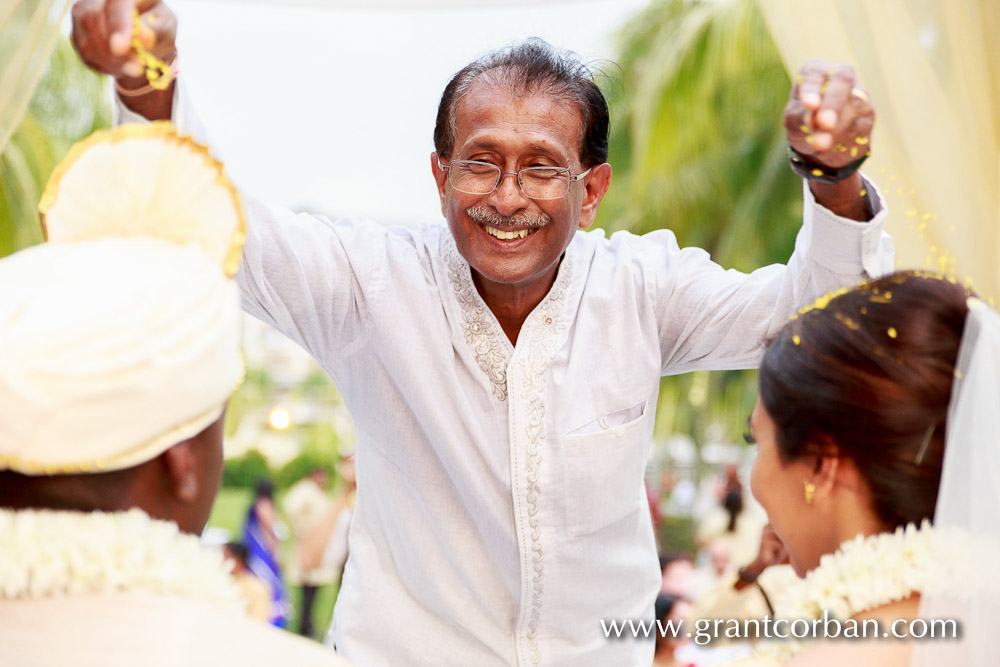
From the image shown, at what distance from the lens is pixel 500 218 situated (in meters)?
2.60

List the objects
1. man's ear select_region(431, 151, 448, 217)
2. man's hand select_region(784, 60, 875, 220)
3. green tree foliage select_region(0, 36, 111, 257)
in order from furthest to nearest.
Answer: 1. green tree foliage select_region(0, 36, 111, 257)
2. man's ear select_region(431, 151, 448, 217)
3. man's hand select_region(784, 60, 875, 220)

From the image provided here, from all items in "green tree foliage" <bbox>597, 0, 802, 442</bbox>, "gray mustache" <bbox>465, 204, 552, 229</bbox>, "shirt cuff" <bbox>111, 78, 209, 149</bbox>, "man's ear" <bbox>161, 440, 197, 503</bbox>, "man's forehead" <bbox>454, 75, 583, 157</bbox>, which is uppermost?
"shirt cuff" <bbox>111, 78, 209, 149</bbox>

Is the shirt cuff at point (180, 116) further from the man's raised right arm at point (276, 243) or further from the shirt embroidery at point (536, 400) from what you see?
the shirt embroidery at point (536, 400)

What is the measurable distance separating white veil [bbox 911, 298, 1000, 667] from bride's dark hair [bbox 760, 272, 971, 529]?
26 mm

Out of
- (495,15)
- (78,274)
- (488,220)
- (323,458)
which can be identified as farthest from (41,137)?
(323,458)

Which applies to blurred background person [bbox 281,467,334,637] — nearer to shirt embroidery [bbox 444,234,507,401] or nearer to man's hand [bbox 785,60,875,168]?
shirt embroidery [bbox 444,234,507,401]

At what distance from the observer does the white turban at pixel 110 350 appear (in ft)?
4.96

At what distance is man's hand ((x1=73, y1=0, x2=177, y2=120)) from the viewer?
184cm

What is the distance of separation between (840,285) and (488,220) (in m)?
0.86

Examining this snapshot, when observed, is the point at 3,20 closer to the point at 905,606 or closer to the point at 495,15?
the point at 495,15

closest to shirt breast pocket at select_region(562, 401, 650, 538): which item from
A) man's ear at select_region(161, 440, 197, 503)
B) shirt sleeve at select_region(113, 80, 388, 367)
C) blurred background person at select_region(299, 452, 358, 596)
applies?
shirt sleeve at select_region(113, 80, 388, 367)


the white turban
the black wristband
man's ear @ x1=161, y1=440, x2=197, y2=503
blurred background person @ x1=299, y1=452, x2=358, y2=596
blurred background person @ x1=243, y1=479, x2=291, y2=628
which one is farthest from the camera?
blurred background person @ x1=299, y1=452, x2=358, y2=596

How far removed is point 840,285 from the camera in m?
2.33

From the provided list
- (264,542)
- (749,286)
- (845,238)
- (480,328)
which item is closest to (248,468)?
(264,542)
